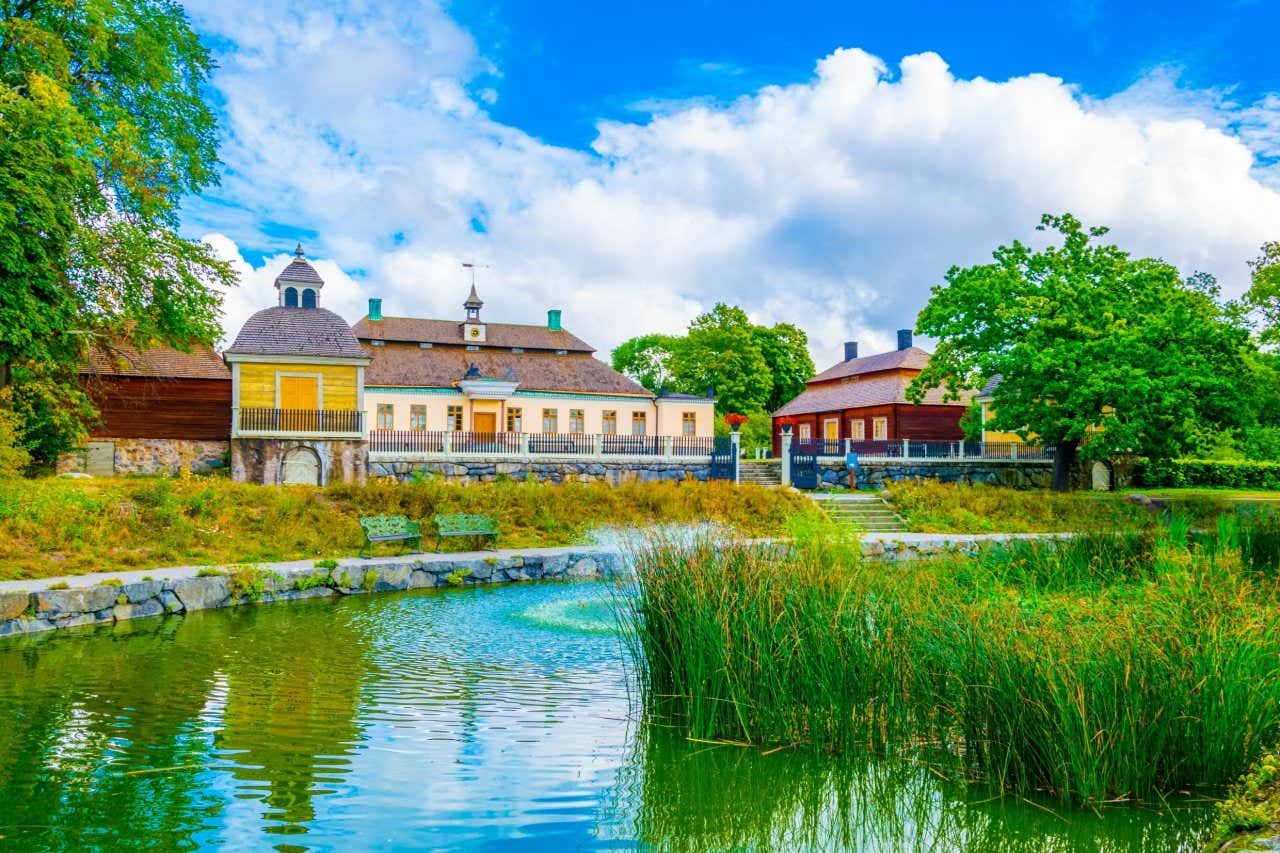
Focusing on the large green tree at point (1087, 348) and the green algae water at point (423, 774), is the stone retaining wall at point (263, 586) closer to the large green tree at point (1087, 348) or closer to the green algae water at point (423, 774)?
the green algae water at point (423, 774)

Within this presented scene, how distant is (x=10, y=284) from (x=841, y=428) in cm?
3032

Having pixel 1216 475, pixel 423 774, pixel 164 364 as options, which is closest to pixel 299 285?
pixel 164 364

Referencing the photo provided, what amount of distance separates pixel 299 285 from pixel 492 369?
809cm

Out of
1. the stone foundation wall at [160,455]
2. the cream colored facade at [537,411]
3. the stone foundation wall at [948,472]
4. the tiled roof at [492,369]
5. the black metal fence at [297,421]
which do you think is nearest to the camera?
the black metal fence at [297,421]

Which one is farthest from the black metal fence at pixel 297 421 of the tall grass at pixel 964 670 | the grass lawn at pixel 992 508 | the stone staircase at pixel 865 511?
the tall grass at pixel 964 670

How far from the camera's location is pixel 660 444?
27.8m

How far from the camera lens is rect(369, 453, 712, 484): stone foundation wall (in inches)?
977

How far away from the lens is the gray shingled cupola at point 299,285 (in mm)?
31375

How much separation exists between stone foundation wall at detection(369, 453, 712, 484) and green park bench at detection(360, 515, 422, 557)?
26.0 ft

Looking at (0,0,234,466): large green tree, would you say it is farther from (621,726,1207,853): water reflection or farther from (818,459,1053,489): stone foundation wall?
(818,459,1053,489): stone foundation wall

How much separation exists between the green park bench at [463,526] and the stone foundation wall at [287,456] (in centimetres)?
896

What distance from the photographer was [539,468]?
84.8 ft

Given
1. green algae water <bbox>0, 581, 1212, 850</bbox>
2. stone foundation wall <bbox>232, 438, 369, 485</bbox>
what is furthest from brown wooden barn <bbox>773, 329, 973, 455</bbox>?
green algae water <bbox>0, 581, 1212, 850</bbox>

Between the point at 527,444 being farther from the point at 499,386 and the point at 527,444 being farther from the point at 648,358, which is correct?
the point at 648,358
